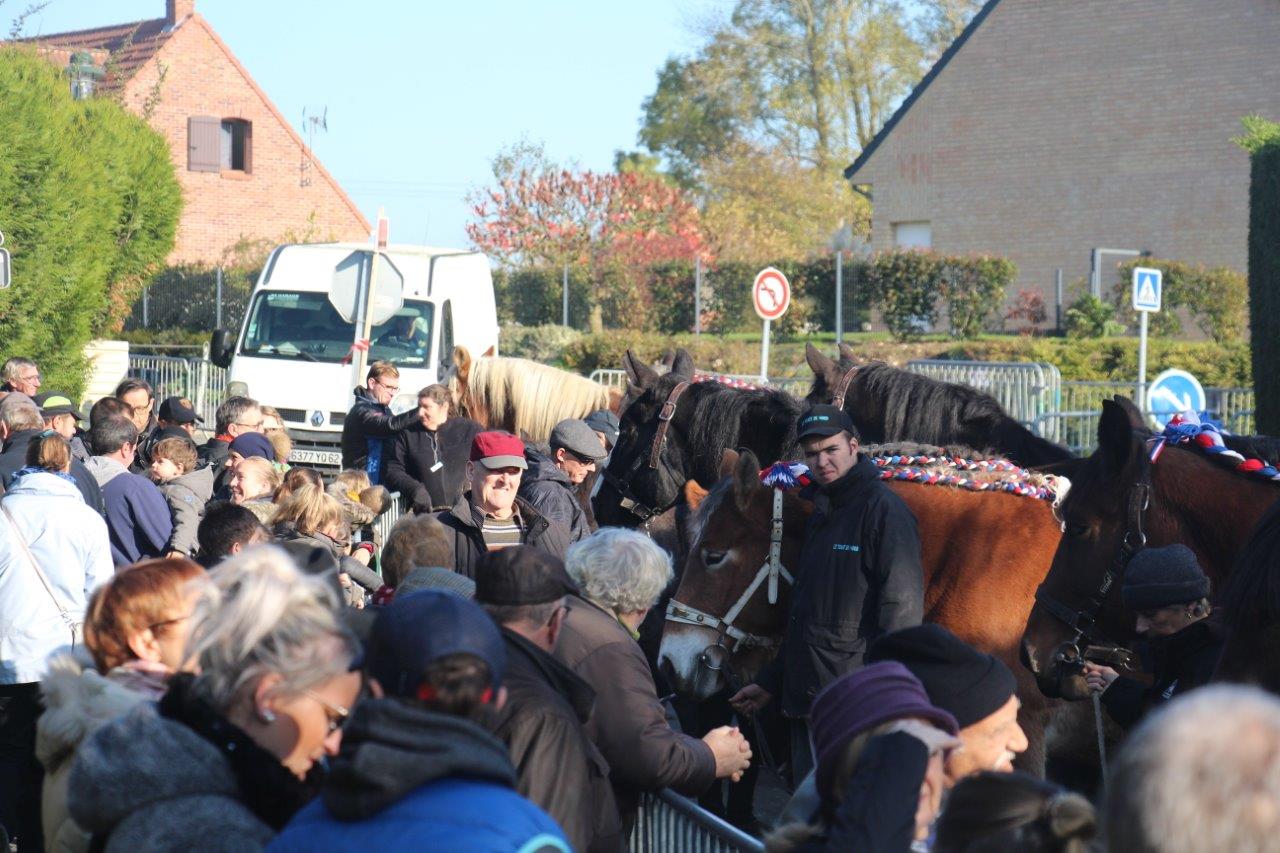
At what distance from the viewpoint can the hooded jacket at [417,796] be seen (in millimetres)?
2227

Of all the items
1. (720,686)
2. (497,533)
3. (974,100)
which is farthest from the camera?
(974,100)

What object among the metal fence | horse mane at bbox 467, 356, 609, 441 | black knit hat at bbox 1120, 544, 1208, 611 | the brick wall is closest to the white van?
the metal fence

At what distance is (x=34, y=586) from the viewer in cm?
614

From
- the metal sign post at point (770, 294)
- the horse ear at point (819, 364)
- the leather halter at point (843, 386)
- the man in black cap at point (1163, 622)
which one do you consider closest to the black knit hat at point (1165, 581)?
the man in black cap at point (1163, 622)

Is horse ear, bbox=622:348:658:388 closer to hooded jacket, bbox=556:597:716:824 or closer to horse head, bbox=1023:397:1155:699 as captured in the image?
horse head, bbox=1023:397:1155:699

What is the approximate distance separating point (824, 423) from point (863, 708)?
8.73ft

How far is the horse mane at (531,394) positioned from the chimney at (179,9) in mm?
37280

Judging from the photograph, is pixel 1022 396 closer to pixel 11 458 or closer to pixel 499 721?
pixel 11 458

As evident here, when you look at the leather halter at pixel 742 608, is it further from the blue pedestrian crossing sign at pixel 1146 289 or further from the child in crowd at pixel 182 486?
the blue pedestrian crossing sign at pixel 1146 289

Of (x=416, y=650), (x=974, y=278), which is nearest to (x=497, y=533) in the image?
(x=416, y=650)

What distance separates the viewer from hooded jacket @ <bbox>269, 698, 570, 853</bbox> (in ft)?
7.30

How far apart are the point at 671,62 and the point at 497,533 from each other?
54.3 meters

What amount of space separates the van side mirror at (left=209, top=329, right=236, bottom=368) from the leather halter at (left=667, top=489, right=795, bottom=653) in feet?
43.2

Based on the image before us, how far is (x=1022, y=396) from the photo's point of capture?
16094 millimetres
